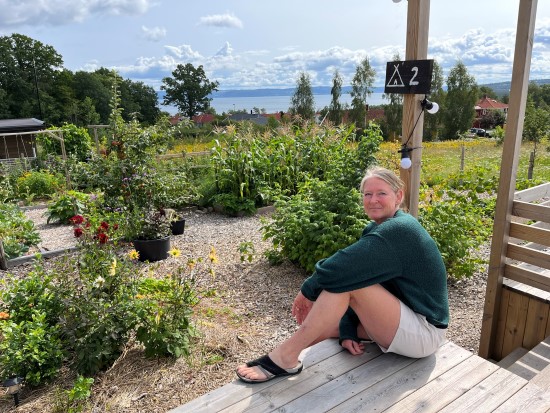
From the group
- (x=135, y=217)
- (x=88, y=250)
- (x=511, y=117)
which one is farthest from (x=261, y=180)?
(x=511, y=117)

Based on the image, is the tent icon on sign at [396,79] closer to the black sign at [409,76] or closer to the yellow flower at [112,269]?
the black sign at [409,76]

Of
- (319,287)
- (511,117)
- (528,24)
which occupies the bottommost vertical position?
(319,287)

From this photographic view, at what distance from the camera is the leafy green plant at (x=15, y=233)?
4.96 meters

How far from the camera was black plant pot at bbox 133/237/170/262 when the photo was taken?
476cm

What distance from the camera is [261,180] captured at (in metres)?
7.19

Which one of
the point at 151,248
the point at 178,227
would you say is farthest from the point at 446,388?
the point at 178,227

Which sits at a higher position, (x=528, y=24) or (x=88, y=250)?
(x=528, y=24)

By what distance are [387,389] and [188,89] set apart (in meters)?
62.0

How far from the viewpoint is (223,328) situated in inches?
123

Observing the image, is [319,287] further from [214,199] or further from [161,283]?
[214,199]

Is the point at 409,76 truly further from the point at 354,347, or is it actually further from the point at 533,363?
the point at 533,363

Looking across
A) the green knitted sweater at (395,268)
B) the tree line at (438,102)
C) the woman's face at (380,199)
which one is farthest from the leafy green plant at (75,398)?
the tree line at (438,102)

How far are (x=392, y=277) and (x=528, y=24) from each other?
1675mm

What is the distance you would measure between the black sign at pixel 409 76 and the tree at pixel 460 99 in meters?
40.6
